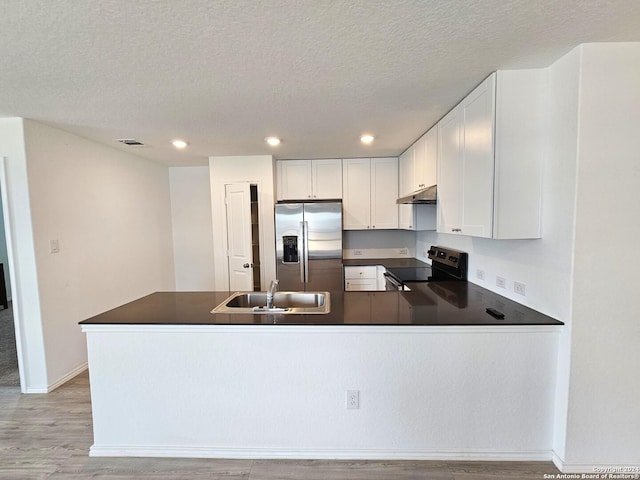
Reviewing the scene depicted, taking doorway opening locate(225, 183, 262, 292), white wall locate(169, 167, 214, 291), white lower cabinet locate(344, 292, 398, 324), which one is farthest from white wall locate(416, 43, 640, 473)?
white wall locate(169, 167, 214, 291)

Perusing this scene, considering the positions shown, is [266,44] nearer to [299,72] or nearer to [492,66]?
[299,72]

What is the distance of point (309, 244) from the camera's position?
3727 millimetres

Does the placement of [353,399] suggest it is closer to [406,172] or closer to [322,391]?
[322,391]

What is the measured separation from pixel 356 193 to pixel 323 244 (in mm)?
904

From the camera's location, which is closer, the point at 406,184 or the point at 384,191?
the point at 406,184

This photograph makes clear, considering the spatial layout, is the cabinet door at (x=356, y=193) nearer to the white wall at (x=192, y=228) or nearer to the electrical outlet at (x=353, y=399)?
the white wall at (x=192, y=228)

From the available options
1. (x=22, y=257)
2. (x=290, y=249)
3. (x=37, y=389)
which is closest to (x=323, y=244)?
(x=290, y=249)

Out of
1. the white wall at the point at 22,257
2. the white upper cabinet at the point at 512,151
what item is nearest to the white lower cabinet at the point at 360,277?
the white upper cabinet at the point at 512,151

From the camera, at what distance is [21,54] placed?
1.47 meters

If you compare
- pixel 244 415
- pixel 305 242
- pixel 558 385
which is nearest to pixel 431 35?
pixel 558 385

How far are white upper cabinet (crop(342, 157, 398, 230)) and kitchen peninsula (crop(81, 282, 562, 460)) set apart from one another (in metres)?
2.32

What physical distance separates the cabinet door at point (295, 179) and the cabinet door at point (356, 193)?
1.69 feet

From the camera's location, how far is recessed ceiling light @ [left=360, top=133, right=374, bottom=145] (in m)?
3.03

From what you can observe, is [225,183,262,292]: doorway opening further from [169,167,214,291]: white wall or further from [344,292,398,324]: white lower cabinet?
[344,292,398,324]: white lower cabinet
